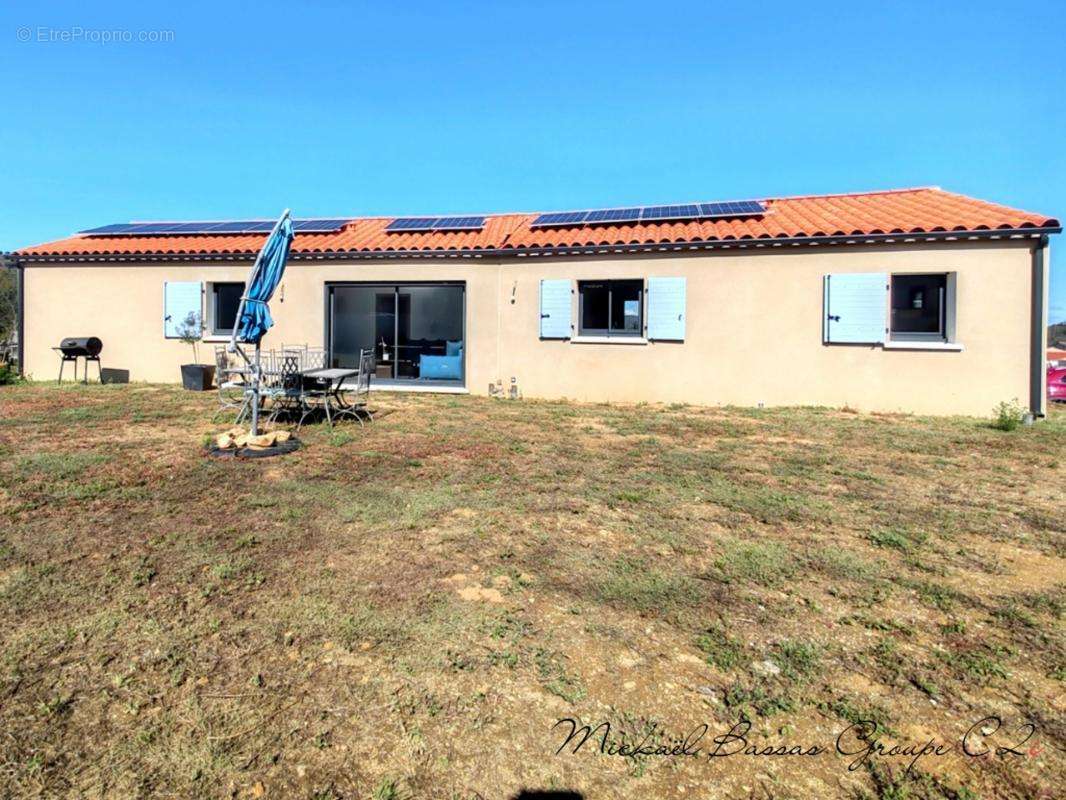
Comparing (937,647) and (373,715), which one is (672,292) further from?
(373,715)

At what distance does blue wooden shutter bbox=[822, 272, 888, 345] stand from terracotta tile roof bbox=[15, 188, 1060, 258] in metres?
0.77

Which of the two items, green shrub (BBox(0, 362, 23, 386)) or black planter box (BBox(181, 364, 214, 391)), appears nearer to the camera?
black planter box (BBox(181, 364, 214, 391))

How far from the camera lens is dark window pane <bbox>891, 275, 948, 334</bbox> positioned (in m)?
10.3

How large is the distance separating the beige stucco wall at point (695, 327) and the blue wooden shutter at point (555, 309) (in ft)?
0.67

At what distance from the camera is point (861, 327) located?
33.8 feet

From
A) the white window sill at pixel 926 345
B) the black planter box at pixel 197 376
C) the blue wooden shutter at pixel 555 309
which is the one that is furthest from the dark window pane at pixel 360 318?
the white window sill at pixel 926 345

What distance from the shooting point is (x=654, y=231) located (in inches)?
468

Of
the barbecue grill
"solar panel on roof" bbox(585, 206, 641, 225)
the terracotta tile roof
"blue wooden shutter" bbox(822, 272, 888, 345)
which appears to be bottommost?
the barbecue grill

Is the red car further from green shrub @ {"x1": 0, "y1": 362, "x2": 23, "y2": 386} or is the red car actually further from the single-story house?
green shrub @ {"x1": 0, "y1": 362, "x2": 23, "y2": 386}

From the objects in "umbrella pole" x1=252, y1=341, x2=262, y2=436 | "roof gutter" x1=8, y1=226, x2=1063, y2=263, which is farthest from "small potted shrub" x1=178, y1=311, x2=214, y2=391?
"umbrella pole" x1=252, y1=341, x2=262, y2=436

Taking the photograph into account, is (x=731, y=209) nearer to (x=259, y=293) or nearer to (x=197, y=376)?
(x=259, y=293)

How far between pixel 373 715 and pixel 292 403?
825 centimetres

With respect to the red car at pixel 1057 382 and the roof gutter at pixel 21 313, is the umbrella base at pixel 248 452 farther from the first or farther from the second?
the red car at pixel 1057 382

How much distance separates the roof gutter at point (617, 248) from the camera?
965cm
